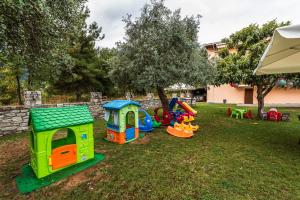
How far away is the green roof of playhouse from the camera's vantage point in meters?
3.29

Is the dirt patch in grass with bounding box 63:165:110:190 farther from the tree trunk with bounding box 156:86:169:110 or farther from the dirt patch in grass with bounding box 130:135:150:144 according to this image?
the tree trunk with bounding box 156:86:169:110

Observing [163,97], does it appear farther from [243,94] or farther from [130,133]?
[243,94]

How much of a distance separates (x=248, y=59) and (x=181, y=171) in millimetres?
7534

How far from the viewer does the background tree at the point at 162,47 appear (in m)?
6.93

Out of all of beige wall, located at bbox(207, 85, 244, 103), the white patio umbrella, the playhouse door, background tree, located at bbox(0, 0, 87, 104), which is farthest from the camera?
beige wall, located at bbox(207, 85, 244, 103)

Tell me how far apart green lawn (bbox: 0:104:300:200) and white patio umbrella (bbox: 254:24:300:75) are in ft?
8.22

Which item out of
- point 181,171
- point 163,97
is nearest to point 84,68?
point 163,97

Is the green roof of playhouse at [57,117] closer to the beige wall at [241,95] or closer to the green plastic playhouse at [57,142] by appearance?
the green plastic playhouse at [57,142]

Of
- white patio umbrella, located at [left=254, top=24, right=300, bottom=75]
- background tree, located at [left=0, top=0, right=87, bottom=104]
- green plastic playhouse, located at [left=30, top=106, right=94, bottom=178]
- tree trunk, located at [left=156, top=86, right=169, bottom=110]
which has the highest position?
background tree, located at [left=0, top=0, right=87, bottom=104]

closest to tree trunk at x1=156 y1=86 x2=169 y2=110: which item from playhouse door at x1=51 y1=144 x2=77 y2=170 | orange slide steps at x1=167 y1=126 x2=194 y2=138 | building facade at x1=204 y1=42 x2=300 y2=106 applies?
orange slide steps at x1=167 y1=126 x2=194 y2=138

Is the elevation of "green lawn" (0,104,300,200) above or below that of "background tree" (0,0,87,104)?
below

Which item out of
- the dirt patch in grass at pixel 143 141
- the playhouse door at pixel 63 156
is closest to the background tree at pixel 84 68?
the dirt patch in grass at pixel 143 141

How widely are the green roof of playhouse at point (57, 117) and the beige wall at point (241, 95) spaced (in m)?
20.5

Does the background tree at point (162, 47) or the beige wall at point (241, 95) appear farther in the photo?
the beige wall at point (241, 95)
